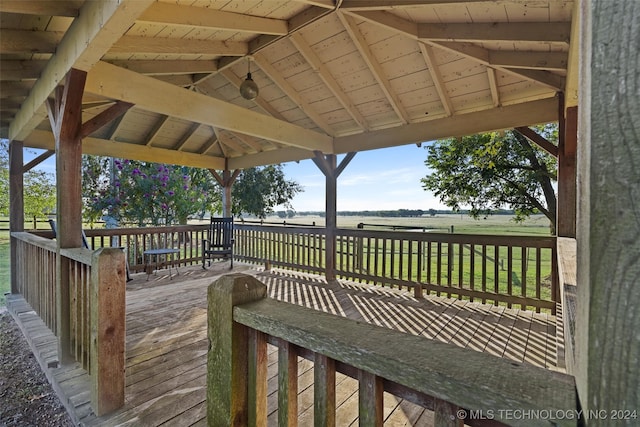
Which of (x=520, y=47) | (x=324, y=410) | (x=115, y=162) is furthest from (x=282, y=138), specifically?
(x=115, y=162)

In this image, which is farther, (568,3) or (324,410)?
(568,3)

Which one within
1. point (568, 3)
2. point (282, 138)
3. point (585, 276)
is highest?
point (568, 3)

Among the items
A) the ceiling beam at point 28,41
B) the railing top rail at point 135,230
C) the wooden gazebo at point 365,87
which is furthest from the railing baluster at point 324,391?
the railing top rail at point 135,230

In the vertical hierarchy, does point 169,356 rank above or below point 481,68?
below

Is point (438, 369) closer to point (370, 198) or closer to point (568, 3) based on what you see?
point (568, 3)

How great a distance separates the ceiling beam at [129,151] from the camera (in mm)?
4316

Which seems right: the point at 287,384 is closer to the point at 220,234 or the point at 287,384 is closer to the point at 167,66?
the point at 167,66

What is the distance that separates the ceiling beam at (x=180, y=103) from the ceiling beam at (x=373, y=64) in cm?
137

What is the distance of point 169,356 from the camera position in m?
2.32

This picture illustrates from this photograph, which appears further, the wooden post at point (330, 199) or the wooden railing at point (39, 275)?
the wooden post at point (330, 199)

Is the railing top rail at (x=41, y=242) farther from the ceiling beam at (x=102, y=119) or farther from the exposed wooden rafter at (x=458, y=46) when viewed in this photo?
the exposed wooden rafter at (x=458, y=46)

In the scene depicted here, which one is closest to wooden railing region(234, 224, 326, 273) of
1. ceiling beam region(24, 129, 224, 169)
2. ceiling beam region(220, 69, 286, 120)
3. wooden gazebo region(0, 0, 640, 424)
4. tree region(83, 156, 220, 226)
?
wooden gazebo region(0, 0, 640, 424)

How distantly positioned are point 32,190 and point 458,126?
915cm

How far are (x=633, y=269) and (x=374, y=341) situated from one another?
461 mm
